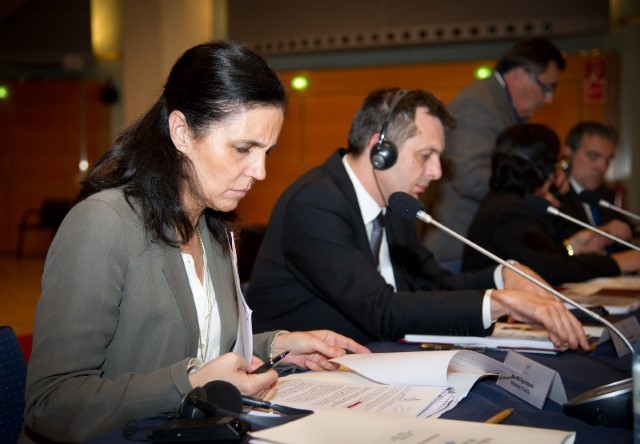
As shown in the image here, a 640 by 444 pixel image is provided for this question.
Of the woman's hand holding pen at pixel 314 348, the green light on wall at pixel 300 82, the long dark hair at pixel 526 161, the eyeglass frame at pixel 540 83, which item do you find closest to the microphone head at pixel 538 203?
the long dark hair at pixel 526 161

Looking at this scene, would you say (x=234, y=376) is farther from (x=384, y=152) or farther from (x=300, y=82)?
(x=300, y=82)

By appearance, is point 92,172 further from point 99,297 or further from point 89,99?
point 89,99

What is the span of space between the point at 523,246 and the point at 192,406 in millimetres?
2146

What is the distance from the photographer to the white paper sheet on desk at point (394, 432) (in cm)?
97

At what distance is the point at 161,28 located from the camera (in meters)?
5.36

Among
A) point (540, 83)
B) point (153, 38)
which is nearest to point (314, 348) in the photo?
point (540, 83)

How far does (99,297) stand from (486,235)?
2045mm

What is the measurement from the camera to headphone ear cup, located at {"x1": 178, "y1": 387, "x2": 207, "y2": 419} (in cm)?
108

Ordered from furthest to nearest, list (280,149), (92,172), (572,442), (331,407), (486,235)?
(280,149)
(486,235)
(92,172)
(331,407)
(572,442)

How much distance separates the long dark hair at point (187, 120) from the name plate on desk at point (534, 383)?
724mm

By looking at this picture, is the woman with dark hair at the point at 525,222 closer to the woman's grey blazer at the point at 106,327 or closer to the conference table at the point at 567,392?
the conference table at the point at 567,392

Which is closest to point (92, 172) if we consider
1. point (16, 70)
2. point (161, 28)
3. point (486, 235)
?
point (486, 235)

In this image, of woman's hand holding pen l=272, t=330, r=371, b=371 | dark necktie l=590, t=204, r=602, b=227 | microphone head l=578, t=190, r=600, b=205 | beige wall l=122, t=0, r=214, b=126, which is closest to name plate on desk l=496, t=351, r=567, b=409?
woman's hand holding pen l=272, t=330, r=371, b=371

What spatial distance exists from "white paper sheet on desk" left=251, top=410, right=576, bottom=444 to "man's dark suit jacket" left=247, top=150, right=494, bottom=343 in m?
0.81
